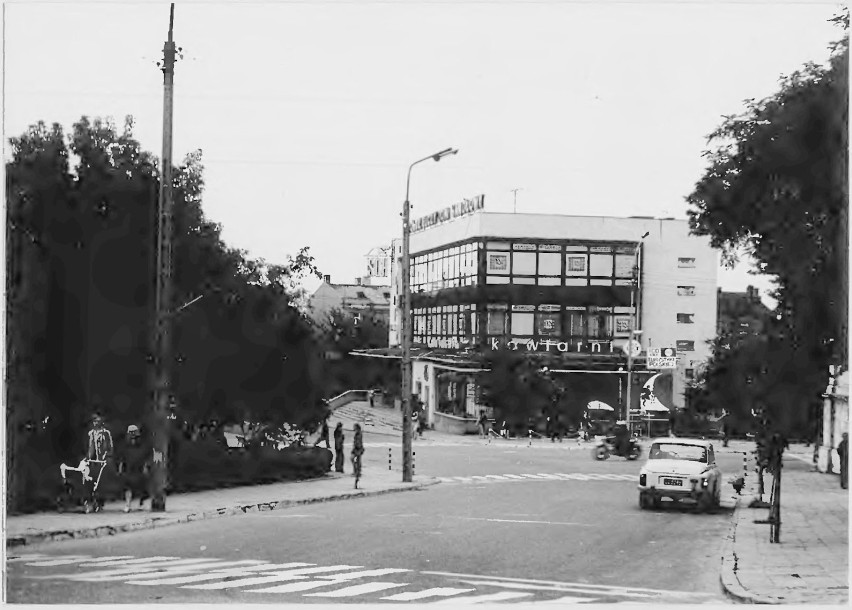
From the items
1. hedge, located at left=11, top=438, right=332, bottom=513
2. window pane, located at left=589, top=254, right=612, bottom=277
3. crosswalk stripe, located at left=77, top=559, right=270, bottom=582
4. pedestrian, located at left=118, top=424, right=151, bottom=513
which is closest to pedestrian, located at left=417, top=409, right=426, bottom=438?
window pane, located at left=589, top=254, right=612, bottom=277

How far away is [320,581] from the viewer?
15977mm

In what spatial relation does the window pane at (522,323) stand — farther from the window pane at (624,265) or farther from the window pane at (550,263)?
the window pane at (624,265)

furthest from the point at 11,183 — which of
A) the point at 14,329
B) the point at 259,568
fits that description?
the point at 259,568

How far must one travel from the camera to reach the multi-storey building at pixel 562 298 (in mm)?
44844

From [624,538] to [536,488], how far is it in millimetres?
12865

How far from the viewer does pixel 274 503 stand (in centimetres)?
2722

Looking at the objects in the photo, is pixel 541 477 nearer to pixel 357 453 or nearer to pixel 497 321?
pixel 357 453

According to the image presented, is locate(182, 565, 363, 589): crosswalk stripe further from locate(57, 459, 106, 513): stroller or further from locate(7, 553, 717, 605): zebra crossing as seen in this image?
locate(57, 459, 106, 513): stroller

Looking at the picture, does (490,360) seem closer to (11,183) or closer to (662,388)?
(662,388)

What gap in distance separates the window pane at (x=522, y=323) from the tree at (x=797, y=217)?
29.9m

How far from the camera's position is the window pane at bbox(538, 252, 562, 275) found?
50.4 m

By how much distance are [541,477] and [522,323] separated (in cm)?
1512

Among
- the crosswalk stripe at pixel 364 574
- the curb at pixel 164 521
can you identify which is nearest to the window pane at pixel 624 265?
the curb at pixel 164 521

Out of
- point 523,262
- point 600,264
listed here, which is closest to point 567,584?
point 600,264
